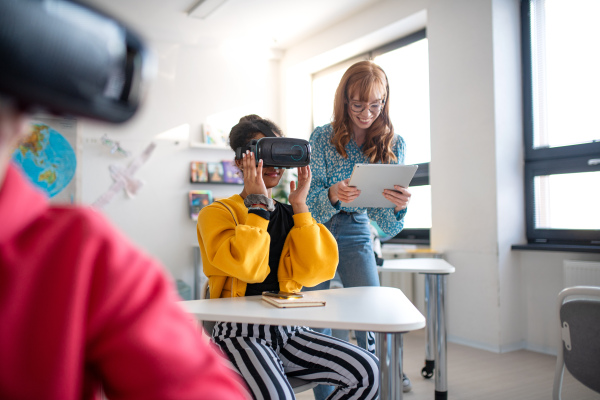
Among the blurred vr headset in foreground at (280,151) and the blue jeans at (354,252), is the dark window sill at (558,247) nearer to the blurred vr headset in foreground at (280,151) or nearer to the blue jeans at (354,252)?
the blue jeans at (354,252)

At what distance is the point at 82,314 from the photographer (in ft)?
1.09

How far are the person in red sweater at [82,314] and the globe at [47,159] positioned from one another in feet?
12.7

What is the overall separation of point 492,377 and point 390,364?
183cm

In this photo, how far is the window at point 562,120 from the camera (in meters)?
3.12

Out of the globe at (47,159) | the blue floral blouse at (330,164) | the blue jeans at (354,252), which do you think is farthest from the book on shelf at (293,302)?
the globe at (47,159)

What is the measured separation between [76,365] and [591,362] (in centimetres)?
137

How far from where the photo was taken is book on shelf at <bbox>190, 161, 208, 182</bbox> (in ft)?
16.7

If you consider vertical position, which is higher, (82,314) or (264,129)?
(264,129)

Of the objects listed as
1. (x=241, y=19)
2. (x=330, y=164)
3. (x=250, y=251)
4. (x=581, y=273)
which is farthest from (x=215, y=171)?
(x=250, y=251)

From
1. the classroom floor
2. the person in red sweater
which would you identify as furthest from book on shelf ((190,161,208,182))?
the person in red sweater

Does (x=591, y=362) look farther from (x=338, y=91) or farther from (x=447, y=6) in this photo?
(x=447, y=6)

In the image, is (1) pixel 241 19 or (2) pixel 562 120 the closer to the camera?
(2) pixel 562 120

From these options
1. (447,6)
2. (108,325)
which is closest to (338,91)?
(108,325)

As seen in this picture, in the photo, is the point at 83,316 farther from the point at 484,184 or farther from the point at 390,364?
the point at 484,184
